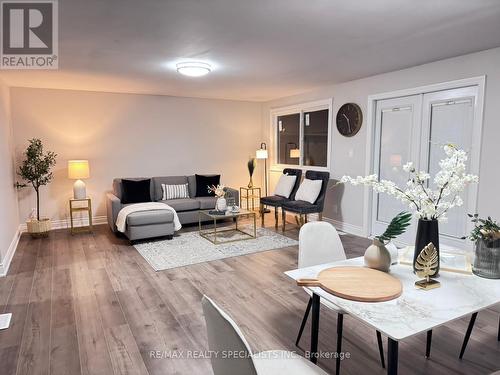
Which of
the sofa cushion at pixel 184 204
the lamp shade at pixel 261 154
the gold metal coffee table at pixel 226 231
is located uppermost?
the lamp shade at pixel 261 154

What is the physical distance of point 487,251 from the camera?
175cm

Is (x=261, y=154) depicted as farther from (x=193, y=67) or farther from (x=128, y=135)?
(x=193, y=67)

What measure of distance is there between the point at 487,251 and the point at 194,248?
3.63 m

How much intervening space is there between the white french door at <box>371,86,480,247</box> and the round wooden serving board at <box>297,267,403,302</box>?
2197mm

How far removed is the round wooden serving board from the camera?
1.51 meters

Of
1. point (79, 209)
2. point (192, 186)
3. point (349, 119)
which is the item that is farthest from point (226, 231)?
point (349, 119)

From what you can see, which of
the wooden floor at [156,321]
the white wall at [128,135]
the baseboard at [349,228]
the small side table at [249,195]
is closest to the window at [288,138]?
the white wall at [128,135]

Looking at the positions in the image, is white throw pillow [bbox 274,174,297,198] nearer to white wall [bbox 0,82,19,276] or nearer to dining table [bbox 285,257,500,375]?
white wall [bbox 0,82,19,276]

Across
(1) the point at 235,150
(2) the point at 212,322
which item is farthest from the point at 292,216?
(2) the point at 212,322

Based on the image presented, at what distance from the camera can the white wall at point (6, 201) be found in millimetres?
3943

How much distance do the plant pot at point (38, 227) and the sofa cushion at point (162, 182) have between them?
1.73m

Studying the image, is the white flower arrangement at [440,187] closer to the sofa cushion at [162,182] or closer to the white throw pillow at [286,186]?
the white throw pillow at [286,186]

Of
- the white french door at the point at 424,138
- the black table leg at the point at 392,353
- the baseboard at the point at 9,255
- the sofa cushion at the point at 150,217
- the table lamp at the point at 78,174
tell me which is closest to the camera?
the black table leg at the point at 392,353

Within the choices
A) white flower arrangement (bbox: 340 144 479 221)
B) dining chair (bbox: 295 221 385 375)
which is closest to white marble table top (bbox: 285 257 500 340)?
white flower arrangement (bbox: 340 144 479 221)
